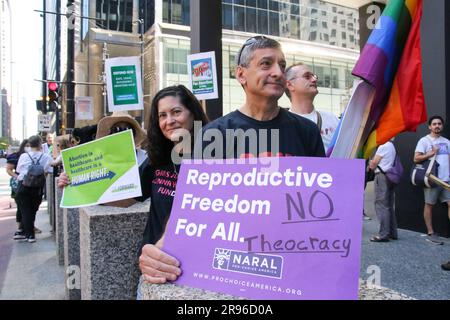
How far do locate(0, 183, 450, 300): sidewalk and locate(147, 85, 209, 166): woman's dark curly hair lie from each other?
3015 millimetres

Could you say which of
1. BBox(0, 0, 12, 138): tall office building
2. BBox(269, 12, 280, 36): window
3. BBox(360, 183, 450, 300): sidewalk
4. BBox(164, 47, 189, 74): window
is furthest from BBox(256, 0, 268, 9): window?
BBox(0, 0, 12, 138): tall office building

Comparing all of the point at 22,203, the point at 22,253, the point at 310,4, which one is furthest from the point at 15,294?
the point at 310,4

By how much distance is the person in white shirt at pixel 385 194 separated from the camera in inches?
264

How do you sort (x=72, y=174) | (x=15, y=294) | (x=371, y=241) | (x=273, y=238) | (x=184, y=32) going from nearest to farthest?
(x=273, y=238) → (x=72, y=174) → (x=15, y=294) → (x=371, y=241) → (x=184, y=32)

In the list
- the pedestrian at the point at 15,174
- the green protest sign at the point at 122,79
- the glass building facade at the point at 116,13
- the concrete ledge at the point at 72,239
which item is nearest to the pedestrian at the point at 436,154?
the green protest sign at the point at 122,79

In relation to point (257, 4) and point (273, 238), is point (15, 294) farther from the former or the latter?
point (257, 4)

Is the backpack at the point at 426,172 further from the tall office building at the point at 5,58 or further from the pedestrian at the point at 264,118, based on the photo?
the tall office building at the point at 5,58

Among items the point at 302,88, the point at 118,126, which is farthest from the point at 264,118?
the point at 118,126

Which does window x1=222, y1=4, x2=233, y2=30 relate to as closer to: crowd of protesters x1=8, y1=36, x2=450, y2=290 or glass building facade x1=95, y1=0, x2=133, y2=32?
glass building facade x1=95, y1=0, x2=133, y2=32

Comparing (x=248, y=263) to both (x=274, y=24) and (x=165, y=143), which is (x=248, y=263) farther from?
(x=274, y=24)

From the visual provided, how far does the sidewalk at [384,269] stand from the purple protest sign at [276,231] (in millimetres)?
3334

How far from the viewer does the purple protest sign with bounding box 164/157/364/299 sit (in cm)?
131

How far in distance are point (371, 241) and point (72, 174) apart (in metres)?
5.34

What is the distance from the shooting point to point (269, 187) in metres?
1.45
